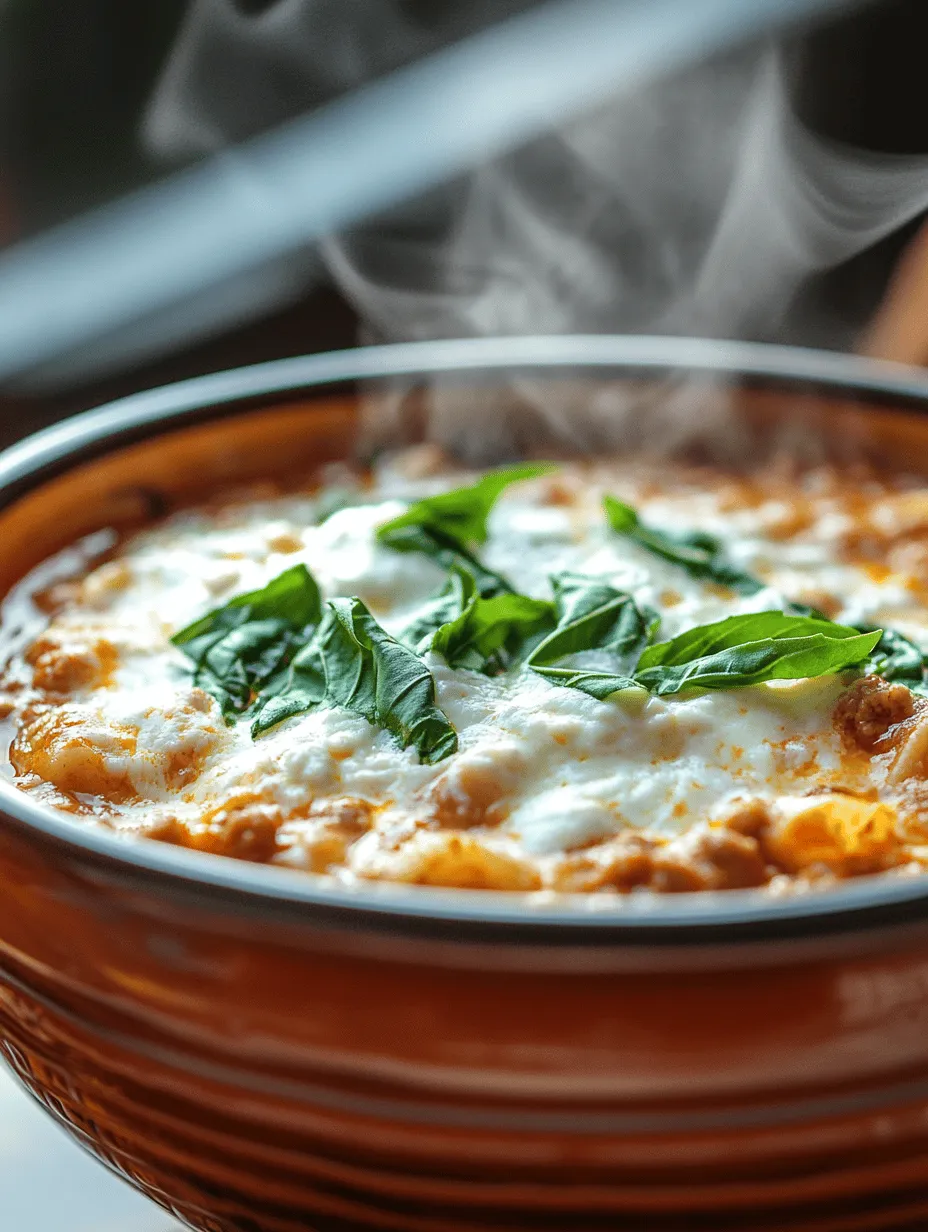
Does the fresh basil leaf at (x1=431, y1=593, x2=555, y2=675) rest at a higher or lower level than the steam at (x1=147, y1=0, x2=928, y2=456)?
lower

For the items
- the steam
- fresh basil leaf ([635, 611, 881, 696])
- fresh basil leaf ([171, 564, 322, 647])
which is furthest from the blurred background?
fresh basil leaf ([635, 611, 881, 696])

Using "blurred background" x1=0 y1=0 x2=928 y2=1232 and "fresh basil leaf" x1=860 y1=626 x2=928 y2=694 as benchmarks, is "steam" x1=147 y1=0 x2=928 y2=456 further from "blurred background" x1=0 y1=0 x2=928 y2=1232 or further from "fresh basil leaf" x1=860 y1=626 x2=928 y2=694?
"fresh basil leaf" x1=860 y1=626 x2=928 y2=694

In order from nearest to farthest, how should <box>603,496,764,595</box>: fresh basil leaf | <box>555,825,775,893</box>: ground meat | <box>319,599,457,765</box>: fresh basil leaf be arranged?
<box>555,825,775,893</box>: ground meat < <box>319,599,457,765</box>: fresh basil leaf < <box>603,496,764,595</box>: fresh basil leaf

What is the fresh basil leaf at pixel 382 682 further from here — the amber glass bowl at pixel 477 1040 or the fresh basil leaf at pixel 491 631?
the amber glass bowl at pixel 477 1040

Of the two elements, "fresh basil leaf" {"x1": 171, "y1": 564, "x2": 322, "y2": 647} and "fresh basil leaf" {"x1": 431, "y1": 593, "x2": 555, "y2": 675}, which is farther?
"fresh basil leaf" {"x1": 171, "y1": 564, "x2": 322, "y2": 647}

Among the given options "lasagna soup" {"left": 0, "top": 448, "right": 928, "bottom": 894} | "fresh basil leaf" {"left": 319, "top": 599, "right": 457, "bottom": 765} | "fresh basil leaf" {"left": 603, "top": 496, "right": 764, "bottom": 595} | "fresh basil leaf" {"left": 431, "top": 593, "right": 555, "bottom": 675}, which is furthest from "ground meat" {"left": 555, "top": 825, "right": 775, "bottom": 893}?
"fresh basil leaf" {"left": 603, "top": 496, "right": 764, "bottom": 595}

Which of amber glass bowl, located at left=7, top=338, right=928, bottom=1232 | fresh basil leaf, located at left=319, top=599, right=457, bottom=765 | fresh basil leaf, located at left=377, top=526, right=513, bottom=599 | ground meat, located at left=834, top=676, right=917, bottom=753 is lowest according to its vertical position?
amber glass bowl, located at left=7, top=338, right=928, bottom=1232

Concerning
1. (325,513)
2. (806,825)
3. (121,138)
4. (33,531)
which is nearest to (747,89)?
(121,138)

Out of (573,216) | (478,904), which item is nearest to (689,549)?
(478,904)

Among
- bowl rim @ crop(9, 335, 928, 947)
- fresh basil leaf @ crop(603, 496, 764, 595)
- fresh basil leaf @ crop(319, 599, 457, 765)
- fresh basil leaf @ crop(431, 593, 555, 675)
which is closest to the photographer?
bowl rim @ crop(9, 335, 928, 947)
